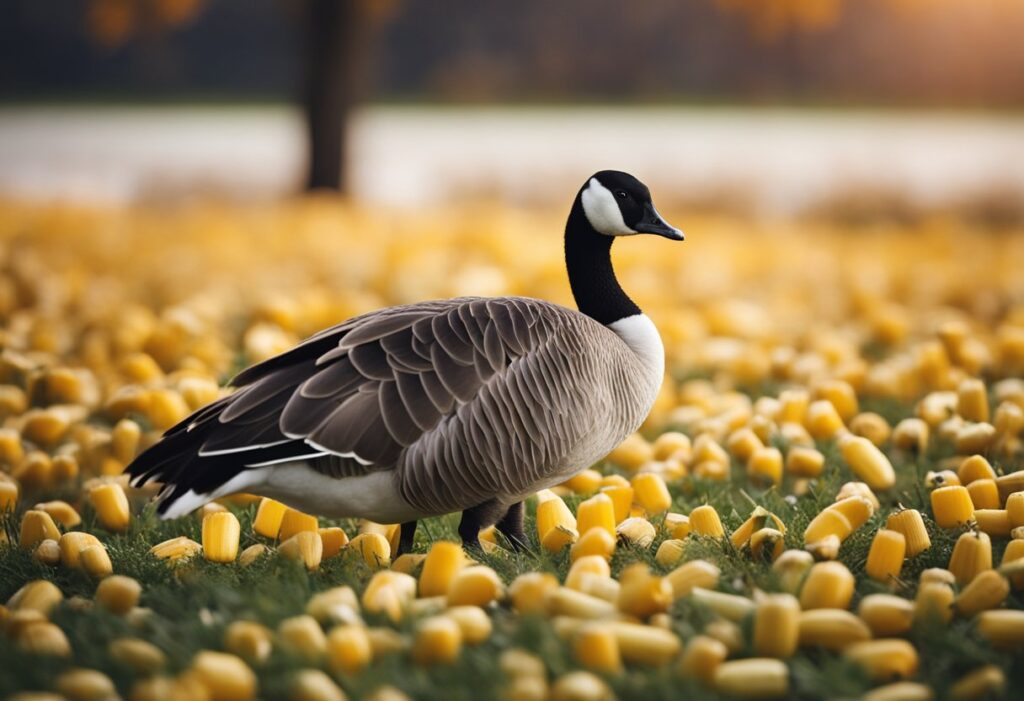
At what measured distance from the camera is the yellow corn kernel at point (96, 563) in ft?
12.4

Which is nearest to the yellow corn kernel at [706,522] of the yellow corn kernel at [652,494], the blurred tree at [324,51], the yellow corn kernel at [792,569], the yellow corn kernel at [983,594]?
the yellow corn kernel at [652,494]

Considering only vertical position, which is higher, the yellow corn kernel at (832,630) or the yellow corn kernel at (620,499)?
the yellow corn kernel at (832,630)

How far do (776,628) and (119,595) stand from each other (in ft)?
6.16

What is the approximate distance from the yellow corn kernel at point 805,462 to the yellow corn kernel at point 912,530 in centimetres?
121

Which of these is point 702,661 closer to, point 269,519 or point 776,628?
point 776,628

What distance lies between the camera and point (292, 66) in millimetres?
36906

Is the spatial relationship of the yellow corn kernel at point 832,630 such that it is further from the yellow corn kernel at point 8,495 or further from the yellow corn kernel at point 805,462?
the yellow corn kernel at point 8,495

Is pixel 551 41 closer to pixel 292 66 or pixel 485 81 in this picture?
pixel 485 81

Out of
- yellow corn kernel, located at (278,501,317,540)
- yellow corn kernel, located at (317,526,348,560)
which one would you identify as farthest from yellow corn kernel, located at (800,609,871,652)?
yellow corn kernel, located at (278,501,317,540)

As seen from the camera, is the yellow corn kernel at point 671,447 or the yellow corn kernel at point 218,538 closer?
the yellow corn kernel at point 218,538

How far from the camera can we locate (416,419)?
12.0 ft

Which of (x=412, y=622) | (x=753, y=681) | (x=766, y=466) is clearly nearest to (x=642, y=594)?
(x=753, y=681)

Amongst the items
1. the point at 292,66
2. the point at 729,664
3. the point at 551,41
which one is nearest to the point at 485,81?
the point at 551,41

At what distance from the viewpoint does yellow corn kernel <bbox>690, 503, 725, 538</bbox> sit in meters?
3.99
